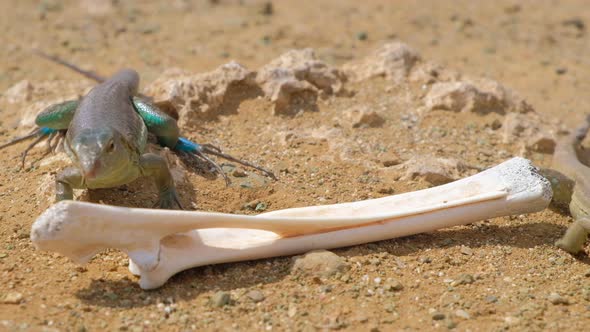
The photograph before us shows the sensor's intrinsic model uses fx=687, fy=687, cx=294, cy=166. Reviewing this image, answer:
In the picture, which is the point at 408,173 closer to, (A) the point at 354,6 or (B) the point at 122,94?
(B) the point at 122,94

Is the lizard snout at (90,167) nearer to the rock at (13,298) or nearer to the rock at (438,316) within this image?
the rock at (13,298)

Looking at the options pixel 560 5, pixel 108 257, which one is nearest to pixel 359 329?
pixel 108 257

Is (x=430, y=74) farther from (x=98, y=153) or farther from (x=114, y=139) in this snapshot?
(x=98, y=153)

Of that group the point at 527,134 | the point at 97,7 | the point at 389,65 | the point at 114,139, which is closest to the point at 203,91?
the point at 114,139

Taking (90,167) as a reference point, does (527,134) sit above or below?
below

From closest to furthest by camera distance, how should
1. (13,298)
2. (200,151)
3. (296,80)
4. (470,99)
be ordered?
(13,298) → (200,151) → (296,80) → (470,99)

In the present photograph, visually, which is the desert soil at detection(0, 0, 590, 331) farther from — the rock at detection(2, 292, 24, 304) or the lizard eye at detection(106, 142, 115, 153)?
the lizard eye at detection(106, 142, 115, 153)
